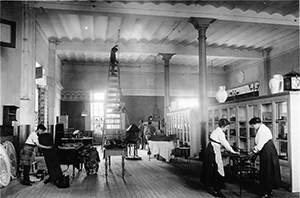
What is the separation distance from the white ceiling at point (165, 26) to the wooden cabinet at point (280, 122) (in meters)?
3.50

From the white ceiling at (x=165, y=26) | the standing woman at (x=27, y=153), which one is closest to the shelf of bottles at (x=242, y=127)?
the white ceiling at (x=165, y=26)

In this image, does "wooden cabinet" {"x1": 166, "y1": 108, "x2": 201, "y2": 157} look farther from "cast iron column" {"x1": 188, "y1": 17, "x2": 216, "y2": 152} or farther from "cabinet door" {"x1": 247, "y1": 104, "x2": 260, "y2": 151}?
"cabinet door" {"x1": 247, "y1": 104, "x2": 260, "y2": 151}

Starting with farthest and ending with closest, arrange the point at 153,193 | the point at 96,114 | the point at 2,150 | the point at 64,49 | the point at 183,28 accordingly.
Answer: the point at 96,114
the point at 64,49
the point at 183,28
the point at 2,150
the point at 153,193

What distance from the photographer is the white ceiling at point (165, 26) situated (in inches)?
366

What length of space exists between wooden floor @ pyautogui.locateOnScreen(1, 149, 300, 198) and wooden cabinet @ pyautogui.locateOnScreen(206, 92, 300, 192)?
64cm

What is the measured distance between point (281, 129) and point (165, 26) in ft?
21.2

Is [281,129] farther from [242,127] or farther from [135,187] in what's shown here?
[135,187]

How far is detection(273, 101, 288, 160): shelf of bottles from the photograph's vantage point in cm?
660

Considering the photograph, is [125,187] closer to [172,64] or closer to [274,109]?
[274,109]

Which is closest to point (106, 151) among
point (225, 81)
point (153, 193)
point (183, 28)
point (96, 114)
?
point (153, 193)

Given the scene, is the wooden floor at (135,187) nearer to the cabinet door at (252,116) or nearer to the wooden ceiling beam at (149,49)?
the cabinet door at (252,116)

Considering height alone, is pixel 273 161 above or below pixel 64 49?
below

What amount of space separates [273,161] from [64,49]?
10886 mm

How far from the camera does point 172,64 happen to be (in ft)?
64.6
